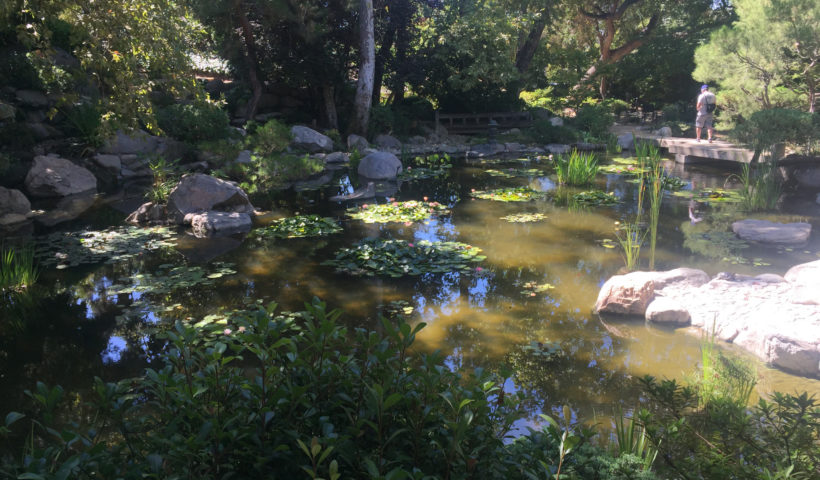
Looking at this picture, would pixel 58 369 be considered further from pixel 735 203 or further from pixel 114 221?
pixel 735 203

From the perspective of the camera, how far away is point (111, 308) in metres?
4.97

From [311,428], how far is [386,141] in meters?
14.4

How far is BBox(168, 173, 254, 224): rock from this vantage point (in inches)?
308

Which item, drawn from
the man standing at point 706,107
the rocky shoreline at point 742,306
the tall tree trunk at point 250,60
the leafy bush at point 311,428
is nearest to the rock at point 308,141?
the tall tree trunk at point 250,60

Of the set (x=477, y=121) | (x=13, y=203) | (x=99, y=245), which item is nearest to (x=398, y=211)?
(x=99, y=245)

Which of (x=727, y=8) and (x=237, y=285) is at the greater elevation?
(x=727, y=8)

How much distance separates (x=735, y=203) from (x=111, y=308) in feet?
29.3

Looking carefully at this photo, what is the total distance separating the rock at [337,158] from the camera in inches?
526

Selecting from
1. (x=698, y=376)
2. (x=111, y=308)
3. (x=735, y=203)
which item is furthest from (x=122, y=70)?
(x=735, y=203)

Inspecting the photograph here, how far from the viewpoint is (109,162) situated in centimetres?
1097

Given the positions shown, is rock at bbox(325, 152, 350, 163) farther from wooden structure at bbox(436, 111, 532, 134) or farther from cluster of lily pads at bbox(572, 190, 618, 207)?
cluster of lily pads at bbox(572, 190, 618, 207)

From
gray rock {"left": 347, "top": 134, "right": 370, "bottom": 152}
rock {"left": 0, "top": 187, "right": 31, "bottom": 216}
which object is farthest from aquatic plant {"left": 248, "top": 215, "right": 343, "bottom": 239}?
gray rock {"left": 347, "top": 134, "right": 370, "bottom": 152}

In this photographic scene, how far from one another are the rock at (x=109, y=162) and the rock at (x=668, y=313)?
10608 millimetres

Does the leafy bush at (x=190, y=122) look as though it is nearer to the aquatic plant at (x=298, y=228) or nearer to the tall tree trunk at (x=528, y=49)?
the aquatic plant at (x=298, y=228)
